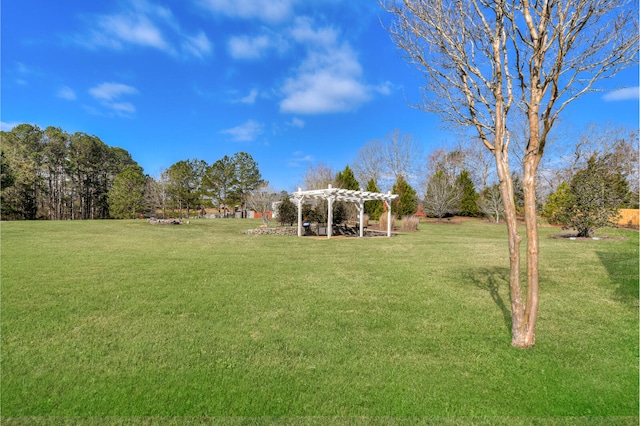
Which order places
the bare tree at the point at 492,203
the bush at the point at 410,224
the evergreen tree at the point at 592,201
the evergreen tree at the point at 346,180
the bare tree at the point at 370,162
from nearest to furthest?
the evergreen tree at the point at 592,201, the bush at the point at 410,224, the evergreen tree at the point at 346,180, the bare tree at the point at 492,203, the bare tree at the point at 370,162

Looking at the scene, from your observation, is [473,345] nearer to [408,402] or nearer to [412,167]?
[408,402]

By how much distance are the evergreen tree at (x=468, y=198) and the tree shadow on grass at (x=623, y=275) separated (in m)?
21.5

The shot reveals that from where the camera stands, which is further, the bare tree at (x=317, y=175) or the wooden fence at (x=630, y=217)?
the bare tree at (x=317, y=175)

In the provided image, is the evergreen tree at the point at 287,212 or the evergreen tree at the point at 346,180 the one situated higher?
the evergreen tree at the point at 346,180

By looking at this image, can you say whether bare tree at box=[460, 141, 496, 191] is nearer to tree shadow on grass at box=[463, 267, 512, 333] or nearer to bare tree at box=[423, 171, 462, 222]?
bare tree at box=[423, 171, 462, 222]

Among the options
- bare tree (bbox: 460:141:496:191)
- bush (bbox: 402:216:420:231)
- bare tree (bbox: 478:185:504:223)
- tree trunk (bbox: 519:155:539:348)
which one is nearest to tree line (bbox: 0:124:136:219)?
bush (bbox: 402:216:420:231)

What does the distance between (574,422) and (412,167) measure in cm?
3226

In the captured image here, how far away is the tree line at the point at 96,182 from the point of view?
2775cm

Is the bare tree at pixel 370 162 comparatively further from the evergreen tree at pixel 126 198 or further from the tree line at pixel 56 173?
the tree line at pixel 56 173

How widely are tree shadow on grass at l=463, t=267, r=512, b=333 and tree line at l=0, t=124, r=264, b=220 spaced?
102ft

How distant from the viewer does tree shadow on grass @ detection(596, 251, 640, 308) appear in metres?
4.69

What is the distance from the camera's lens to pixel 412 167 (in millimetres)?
32719

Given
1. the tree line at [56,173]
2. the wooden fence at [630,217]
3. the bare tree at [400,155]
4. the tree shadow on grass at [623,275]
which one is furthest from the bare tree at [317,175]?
the tree shadow on grass at [623,275]

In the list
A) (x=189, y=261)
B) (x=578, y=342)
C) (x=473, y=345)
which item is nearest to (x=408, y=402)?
(x=473, y=345)
